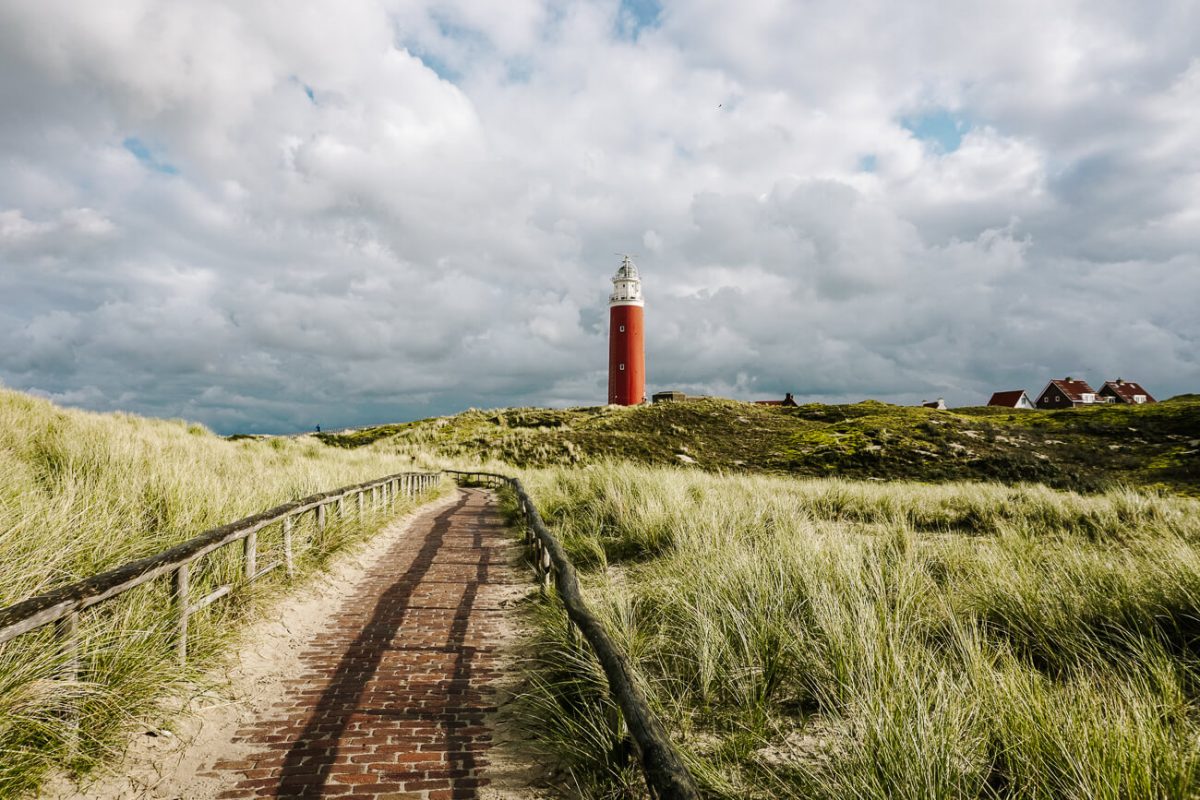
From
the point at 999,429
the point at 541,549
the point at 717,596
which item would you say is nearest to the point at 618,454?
the point at 999,429

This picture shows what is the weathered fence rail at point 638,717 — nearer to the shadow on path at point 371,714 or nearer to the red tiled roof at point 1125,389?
the shadow on path at point 371,714

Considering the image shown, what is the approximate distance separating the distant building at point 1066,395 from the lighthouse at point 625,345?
182 feet

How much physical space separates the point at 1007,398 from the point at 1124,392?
1622 cm

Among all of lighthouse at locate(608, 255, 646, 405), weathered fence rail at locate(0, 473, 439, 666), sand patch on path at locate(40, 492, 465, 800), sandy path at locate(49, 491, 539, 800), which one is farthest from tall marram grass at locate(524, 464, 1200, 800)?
lighthouse at locate(608, 255, 646, 405)

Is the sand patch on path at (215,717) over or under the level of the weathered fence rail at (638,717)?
under

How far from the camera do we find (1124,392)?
253ft

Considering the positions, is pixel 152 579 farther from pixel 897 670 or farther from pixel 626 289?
pixel 626 289

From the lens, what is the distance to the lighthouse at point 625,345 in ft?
192

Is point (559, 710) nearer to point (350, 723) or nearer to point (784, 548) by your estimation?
point (350, 723)

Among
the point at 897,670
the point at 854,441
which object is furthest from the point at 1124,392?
the point at 897,670

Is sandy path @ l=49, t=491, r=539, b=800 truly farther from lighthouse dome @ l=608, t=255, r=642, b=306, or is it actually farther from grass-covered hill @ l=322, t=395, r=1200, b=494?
lighthouse dome @ l=608, t=255, r=642, b=306

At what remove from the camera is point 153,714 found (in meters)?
4.18

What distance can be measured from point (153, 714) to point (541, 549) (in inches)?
189

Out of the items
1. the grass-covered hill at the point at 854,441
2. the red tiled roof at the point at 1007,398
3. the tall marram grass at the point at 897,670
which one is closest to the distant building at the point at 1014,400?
the red tiled roof at the point at 1007,398
